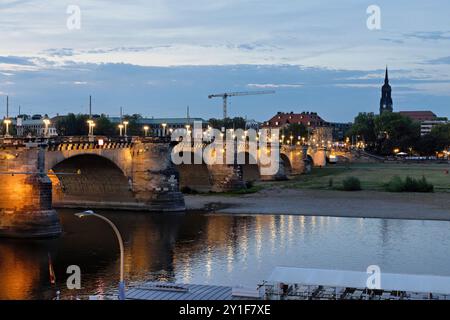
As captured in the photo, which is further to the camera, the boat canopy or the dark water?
the dark water

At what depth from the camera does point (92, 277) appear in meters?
33.2

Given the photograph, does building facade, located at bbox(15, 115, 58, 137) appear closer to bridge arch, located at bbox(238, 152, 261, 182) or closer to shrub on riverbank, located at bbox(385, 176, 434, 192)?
bridge arch, located at bbox(238, 152, 261, 182)

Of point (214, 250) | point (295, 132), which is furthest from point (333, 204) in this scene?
point (295, 132)

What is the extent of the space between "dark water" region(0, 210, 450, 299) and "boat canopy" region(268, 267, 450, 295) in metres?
7.41

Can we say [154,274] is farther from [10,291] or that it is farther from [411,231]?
[411,231]

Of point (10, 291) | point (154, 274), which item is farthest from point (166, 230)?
point (10, 291)

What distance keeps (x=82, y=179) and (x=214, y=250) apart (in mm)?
26183

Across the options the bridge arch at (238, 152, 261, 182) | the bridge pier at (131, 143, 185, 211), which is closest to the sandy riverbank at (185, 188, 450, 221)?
the bridge pier at (131, 143, 185, 211)

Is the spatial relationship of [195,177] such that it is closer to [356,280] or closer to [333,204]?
[333,204]

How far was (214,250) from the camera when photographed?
4100 centimetres

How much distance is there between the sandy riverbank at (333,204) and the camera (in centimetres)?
5928

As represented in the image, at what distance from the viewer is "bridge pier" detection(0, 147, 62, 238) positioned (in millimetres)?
44656

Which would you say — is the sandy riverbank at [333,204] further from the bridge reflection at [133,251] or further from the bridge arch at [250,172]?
the bridge arch at [250,172]
